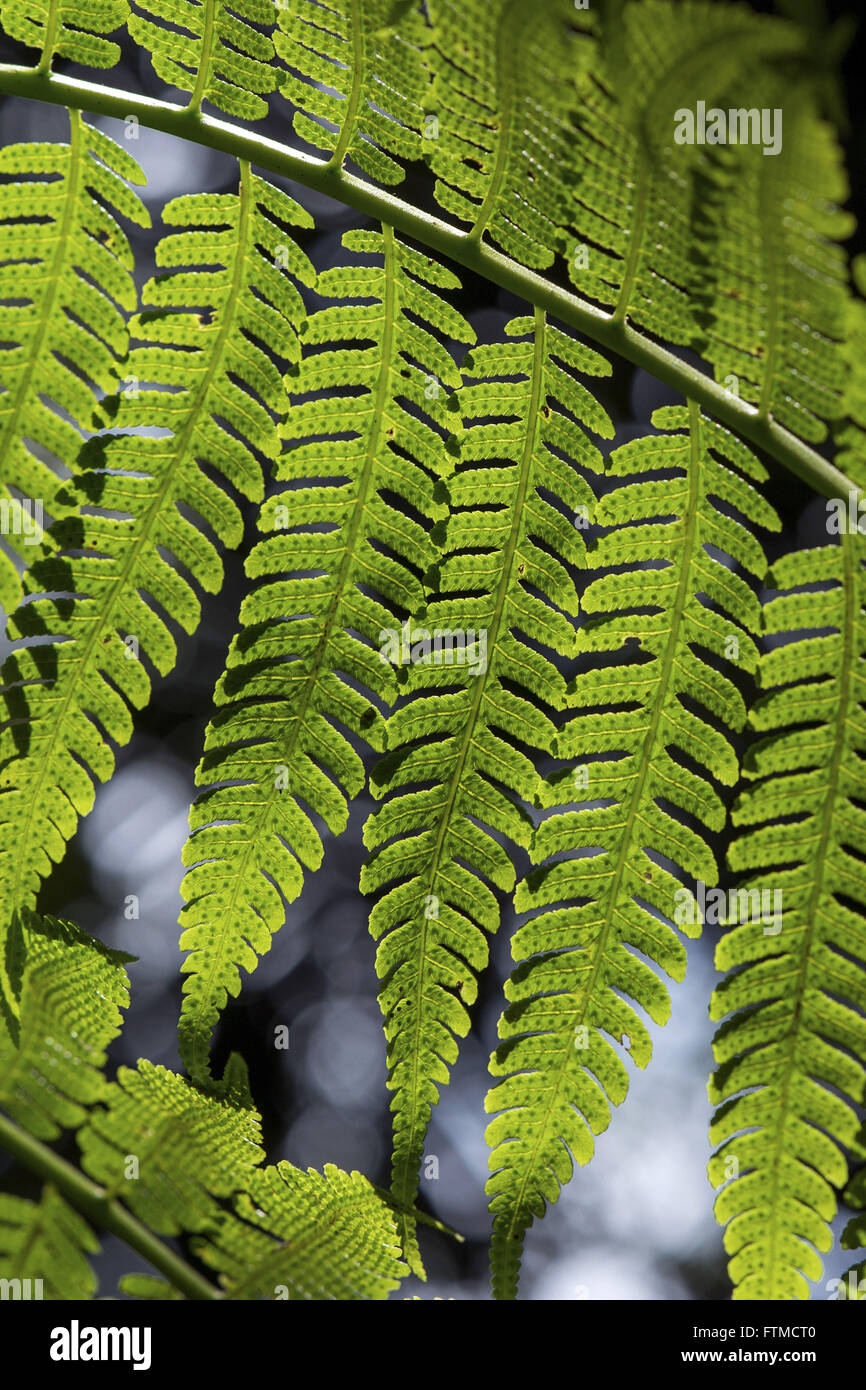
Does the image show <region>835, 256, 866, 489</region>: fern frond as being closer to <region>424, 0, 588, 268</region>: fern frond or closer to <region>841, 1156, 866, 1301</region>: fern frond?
<region>424, 0, 588, 268</region>: fern frond

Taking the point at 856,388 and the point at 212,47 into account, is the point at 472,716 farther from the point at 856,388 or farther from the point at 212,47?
the point at 212,47

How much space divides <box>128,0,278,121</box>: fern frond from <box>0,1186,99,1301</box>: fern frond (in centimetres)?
178

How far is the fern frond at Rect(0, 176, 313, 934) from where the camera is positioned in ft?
5.53

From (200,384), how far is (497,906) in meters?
1.15

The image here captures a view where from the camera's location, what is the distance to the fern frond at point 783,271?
1209mm

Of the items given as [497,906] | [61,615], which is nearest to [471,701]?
[497,906]

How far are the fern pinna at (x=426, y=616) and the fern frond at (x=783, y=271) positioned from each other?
0.01 metres

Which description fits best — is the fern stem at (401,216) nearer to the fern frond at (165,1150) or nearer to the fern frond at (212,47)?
the fern frond at (212,47)

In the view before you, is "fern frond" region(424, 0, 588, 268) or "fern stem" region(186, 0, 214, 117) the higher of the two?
"fern stem" region(186, 0, 214, 117)

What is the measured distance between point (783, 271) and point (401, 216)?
69 centimetres

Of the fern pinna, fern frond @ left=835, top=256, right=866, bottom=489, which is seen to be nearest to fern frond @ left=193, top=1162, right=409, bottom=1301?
the fern pinna

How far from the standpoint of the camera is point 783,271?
138 centimetres
